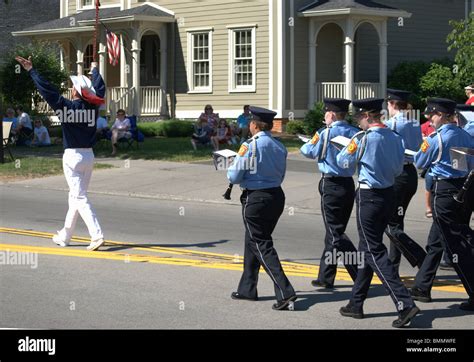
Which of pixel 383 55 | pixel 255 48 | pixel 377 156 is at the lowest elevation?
pixel 377 156

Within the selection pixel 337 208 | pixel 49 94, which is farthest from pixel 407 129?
pixel 49 94

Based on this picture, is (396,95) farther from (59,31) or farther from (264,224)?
(59,31)

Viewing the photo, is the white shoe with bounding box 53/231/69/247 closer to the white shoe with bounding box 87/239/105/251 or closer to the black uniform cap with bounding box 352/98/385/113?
the white shoe with bounding box 87/239/105/251

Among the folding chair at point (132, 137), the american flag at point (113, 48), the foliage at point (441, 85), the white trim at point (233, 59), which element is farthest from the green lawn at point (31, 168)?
the foliage at point (441, 85)

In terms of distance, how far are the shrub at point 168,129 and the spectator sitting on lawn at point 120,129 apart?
17.7ft

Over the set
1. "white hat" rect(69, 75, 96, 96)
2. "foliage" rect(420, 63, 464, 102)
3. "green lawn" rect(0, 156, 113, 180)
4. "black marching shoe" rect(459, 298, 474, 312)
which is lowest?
"black marching shoe" rect(459, 298, 474, 312)

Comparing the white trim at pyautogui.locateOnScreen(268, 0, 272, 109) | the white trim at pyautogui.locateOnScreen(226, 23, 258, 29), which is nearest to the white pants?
the white trim at pyautogui.locateOnScreen(268, 0, 272, 109)

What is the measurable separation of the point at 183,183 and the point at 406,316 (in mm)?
12277

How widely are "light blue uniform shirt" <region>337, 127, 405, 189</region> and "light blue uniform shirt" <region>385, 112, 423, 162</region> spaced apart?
75.8 inches

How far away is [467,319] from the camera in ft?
27.1

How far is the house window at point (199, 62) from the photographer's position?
Answer: 1266 inches

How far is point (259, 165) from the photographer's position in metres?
8.59

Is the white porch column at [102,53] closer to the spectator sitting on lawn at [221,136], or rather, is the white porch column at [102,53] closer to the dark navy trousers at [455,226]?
the spectator sitting on lawn at [221,136]

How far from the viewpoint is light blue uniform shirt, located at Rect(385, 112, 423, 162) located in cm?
1014
